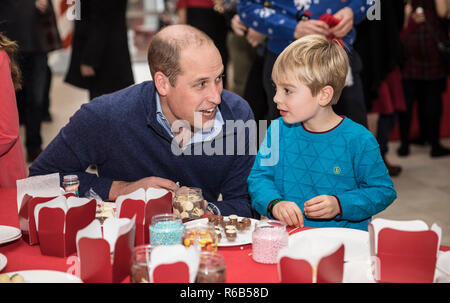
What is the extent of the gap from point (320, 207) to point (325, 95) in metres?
0.39

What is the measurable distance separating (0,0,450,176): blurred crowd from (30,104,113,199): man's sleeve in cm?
90

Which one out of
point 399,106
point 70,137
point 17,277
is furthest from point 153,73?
point 399,106

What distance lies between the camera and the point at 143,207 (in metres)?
1.49

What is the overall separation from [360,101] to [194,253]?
1852 millimetres

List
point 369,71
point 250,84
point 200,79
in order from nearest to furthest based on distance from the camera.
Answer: point 200,79 → point 250,84 → point 369,71

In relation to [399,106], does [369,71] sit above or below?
above

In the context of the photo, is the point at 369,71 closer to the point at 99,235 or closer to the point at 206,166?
the point at 206,166

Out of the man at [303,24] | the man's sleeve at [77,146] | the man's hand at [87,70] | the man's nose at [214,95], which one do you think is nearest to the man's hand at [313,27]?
the man at [303,24]

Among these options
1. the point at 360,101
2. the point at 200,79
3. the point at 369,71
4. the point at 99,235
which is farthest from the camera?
the point at 369,71

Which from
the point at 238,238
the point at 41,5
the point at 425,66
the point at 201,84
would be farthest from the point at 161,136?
the point at 425,66

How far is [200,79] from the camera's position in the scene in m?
1.93

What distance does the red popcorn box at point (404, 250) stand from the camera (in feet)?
3.90

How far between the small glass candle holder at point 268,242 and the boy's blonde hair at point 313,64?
601 millimetres

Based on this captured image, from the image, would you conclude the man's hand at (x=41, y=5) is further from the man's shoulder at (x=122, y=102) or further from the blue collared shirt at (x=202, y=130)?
the blue collared shirt at (x=202, y=130)
